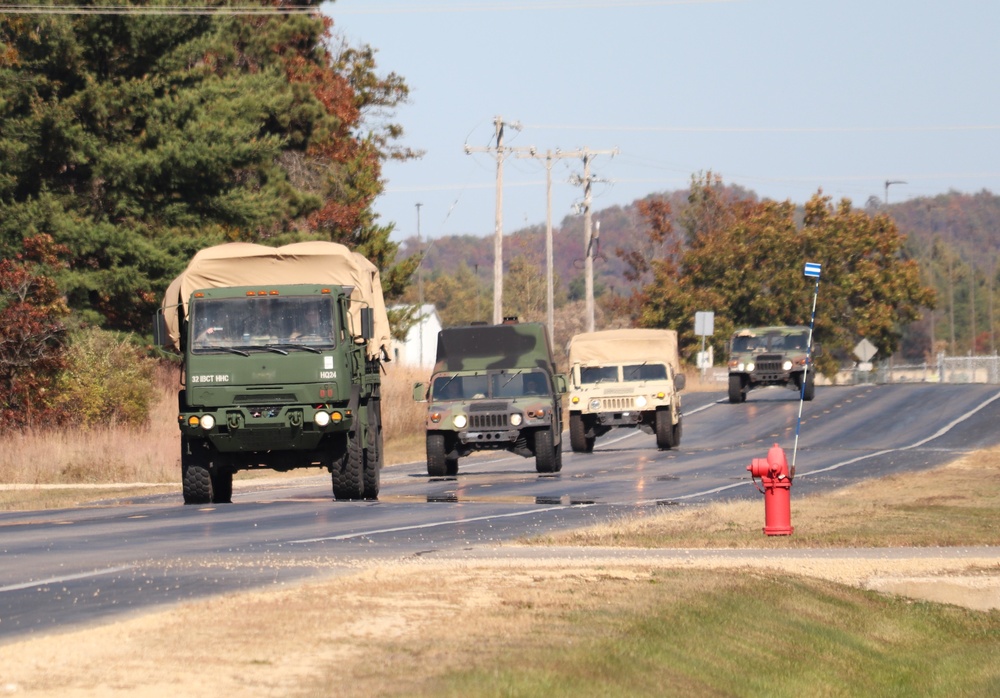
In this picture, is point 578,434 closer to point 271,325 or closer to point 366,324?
point 366,324

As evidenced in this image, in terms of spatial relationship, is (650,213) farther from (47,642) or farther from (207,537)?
(47,642)

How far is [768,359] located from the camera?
50.6 metres

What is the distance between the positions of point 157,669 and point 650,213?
8889cm

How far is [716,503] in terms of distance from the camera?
73.2 ft

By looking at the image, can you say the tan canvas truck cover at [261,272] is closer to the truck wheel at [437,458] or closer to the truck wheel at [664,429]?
the truck wheel at [437,458]

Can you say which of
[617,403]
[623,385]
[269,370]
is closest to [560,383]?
[617,403]

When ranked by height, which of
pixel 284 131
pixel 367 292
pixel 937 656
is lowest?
pixel 937 656

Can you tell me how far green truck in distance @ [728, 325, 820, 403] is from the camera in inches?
1989

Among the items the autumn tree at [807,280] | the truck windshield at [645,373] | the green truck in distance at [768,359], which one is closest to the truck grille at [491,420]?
the truck windshield at [645,373]

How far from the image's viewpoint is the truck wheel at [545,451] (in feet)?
94.9

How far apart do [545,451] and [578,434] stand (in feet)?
26.4

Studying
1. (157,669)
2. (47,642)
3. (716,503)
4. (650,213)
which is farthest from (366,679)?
(650,213)

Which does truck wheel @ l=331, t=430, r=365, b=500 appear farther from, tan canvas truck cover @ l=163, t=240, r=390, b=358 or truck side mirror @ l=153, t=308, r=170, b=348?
truck side mirror @ l=153, t=308, r=170, b=348

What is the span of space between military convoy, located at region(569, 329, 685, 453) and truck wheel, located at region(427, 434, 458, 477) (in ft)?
22.9
